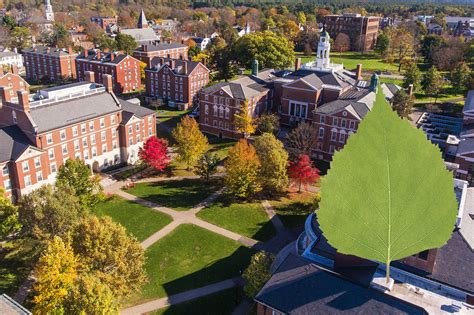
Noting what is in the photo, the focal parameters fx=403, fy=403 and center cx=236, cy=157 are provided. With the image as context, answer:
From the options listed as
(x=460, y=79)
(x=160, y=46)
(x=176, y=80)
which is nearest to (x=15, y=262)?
(x=176, y=80)

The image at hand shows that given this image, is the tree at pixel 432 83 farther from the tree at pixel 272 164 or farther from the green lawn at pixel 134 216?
the green lawn at pixel 134 216

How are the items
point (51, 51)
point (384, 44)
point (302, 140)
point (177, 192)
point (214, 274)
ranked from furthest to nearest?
point (384, 44)
point (51, 51)
point (302, 140)
point (177, 192)
point (214, 274)

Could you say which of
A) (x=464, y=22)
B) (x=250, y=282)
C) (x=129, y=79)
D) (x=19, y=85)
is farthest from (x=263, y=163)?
(x=464, y=22)

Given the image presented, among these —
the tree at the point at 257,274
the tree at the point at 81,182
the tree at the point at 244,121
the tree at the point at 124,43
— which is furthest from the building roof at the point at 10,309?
the tree at the point at 124,43

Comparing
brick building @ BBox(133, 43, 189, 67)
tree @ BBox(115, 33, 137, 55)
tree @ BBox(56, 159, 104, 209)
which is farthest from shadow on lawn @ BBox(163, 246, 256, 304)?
tree @ BBox(115, 33, 137, 55)

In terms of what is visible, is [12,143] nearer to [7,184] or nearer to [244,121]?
[7,184]

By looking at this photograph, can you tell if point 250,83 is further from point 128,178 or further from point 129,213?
point 129,213
